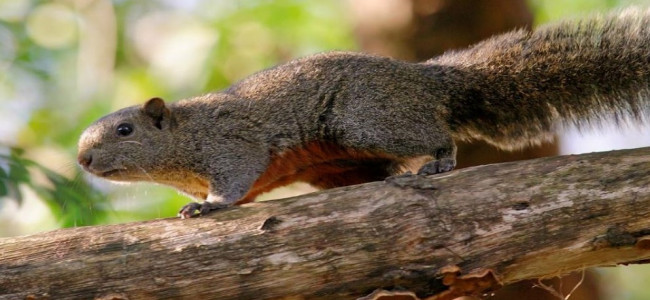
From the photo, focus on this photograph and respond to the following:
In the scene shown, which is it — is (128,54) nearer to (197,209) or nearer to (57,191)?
(57,191)

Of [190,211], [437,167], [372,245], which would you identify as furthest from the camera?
[437,167]

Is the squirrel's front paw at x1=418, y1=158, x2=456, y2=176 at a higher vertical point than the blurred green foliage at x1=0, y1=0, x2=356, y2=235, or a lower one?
lower

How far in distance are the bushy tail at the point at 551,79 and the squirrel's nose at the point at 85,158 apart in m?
2.51

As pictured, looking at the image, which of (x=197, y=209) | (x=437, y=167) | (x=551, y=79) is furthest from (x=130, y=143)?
(x=551, y=79)

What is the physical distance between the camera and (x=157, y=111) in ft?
21.0

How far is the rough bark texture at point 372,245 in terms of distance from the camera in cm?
437

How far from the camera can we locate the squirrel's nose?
596cm

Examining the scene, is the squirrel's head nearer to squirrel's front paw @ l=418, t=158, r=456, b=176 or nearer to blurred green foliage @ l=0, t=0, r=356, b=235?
blurred green foliage @ l=0, t=0, r=356, b=235

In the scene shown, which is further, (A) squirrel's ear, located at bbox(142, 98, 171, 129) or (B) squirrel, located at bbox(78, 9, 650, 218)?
(A) squirrel's ear, located at bbox(142, 98, 171, 129)

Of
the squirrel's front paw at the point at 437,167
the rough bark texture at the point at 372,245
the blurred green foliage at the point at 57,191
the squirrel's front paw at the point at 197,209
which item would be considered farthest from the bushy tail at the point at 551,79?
the blurred green foliage at the point at 57,191

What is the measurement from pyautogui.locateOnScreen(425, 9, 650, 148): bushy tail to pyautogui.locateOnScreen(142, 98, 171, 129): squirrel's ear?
2.04 m

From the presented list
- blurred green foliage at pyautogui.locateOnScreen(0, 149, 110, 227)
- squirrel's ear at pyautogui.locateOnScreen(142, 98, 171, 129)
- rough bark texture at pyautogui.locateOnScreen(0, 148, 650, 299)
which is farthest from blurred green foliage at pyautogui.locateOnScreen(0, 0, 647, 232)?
rough bark texture at pyautogui.locateOnScreen(0, 148, 650, 299)

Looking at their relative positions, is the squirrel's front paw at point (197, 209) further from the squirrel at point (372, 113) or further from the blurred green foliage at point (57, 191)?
the blurred green foliage at point (57, 191)

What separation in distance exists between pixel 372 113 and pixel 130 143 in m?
1.75
